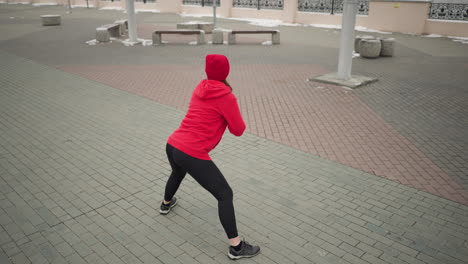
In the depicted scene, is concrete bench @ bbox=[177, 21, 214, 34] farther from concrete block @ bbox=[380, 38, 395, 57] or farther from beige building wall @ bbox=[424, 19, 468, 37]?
beige building wall @ bbox=[424, 19, 468, 37]

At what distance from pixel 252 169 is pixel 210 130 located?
2.23 metres

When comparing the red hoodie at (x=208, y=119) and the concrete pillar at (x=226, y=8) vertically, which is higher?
the concrete pillar at (x=226, y=8)

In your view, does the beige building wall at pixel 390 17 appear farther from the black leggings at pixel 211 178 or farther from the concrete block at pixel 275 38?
the black leggings at pixel 211 178

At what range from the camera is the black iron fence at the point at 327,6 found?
70.1 ft

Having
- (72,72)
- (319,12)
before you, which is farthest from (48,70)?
(319,12)

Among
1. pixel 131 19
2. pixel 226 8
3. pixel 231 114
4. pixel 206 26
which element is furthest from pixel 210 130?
pixel 226 8

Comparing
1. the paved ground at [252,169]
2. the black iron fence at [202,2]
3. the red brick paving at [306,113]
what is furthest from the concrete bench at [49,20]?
the red brick paving at [306,113]

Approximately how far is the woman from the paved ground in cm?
64

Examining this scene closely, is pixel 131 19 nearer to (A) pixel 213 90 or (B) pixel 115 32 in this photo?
(B) pixel 115 32

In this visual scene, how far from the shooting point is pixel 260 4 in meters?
25.3

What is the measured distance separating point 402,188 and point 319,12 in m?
19.6

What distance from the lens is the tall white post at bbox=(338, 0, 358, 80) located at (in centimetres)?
978

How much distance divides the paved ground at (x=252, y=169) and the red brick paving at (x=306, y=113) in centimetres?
4

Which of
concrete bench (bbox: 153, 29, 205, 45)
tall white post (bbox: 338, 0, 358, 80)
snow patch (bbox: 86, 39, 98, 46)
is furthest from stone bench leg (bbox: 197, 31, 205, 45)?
tall white post (bbox: 338, 0, 358, 80)
